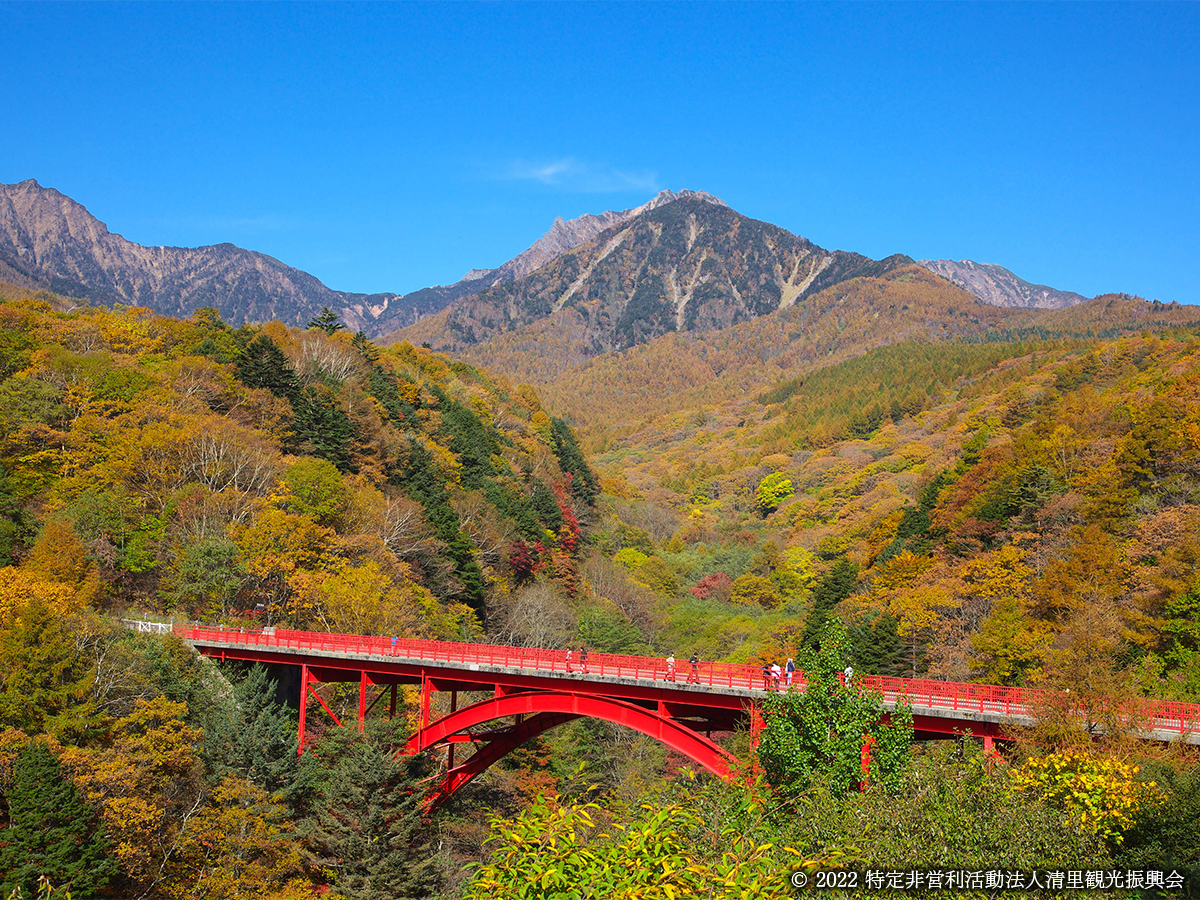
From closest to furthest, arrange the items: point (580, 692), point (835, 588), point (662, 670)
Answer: point (662, 670) < point (580, 692) < point (835, 588)

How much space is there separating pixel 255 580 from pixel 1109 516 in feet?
140

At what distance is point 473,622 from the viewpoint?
53750 mm

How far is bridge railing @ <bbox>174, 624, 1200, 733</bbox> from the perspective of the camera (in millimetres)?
20703

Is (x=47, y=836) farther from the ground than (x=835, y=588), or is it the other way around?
(x=835, y=588)

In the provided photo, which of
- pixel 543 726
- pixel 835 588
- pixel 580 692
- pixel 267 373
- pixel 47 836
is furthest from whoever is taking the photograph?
pixel 835 588

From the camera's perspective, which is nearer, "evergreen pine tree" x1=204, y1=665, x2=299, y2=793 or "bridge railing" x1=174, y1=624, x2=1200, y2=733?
"bridge railing" x1=174, y1=624, x2=1200, y2=733

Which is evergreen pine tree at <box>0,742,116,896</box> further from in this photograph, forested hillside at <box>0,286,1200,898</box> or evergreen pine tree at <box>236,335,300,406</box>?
evergreen pine tree at <box>236,335,300,406</box>

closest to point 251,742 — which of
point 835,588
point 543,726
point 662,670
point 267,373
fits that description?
point 543,726

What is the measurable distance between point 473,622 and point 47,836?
110ft

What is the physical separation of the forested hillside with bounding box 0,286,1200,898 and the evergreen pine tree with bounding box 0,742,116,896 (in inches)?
3.0

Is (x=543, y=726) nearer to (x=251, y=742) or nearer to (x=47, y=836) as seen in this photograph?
(x=251, y=742)

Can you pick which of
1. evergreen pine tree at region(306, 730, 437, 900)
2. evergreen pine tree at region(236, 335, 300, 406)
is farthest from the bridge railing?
evergreen pine tree at region(236, 335, 300, 406)

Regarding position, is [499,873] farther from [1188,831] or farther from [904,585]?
[904,585]

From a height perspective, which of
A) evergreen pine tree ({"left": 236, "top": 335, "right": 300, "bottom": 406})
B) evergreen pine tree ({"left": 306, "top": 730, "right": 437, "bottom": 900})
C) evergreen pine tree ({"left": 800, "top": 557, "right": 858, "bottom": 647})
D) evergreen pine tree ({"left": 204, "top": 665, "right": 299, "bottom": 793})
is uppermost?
evergreen pine tree ({"left": 236, "top": 335, "right": 300, "bottom": 406})
